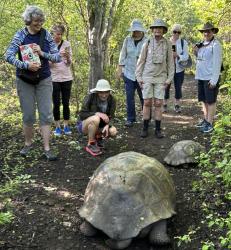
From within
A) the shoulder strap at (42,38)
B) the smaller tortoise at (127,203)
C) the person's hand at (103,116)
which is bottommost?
the smaller tortoise at (127,203)

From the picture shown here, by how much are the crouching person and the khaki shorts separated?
88 cm

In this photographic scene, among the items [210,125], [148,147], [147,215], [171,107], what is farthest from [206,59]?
[147,215]

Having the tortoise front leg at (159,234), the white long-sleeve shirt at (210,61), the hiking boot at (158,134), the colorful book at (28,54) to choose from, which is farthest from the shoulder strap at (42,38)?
the tortoise front leg at (159,234)

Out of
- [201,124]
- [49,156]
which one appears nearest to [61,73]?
[49,156]

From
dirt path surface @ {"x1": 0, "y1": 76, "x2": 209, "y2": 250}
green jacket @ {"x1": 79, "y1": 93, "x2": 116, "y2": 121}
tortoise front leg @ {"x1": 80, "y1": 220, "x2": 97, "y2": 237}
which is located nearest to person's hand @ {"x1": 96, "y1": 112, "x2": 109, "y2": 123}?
green jacket @ {"x1": 79, "y1": 93, "x2": 116, "y2": 121}

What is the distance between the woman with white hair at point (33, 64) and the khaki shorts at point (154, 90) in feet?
6.25

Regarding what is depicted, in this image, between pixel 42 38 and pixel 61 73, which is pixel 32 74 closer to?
pixel 42 38

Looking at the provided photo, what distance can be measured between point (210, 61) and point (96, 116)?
2598 mm

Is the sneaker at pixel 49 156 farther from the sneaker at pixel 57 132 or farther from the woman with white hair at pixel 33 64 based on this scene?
the sneaker at pixel 57 132

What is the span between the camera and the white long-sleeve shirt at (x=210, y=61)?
7.79 m

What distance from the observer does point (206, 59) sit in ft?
26.3

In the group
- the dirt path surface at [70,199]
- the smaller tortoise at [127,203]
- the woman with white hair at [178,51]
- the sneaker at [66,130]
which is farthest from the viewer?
the woman with white hair at [178,51]

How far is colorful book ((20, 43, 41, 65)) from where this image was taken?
623cm

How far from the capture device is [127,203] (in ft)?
13.9
